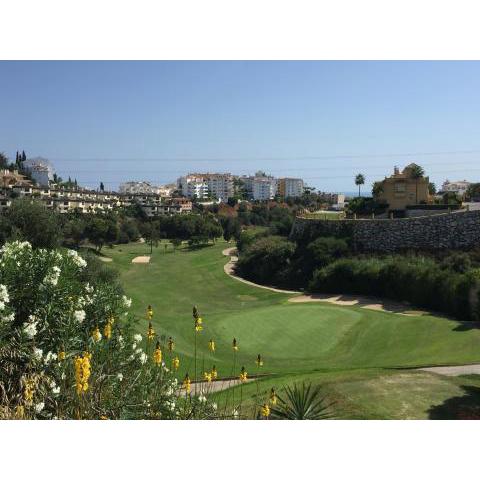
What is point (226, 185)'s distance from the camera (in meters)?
109

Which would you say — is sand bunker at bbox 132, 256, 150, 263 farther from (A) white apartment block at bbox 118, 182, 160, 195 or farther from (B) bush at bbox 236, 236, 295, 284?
(A) white apartment block at bbox 118, 182, 160, 195

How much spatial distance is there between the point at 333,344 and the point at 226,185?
9474 cm

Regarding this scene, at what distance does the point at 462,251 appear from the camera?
23312 mm

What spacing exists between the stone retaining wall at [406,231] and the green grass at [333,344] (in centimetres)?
564

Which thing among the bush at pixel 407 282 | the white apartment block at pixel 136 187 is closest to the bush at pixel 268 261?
the bush at pixel 407 282

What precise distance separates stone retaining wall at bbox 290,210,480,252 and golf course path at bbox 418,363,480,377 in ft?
46.1

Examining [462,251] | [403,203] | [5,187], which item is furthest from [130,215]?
[462,251]

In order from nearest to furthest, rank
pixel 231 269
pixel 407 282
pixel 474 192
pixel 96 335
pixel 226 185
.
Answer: pixel 96 335 → pixel 407 282 → pixel 231 269 → pixel 474 192 → pixel 226 185

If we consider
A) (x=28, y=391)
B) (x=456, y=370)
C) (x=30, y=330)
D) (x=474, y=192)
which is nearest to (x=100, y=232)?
(x=474, y=192)

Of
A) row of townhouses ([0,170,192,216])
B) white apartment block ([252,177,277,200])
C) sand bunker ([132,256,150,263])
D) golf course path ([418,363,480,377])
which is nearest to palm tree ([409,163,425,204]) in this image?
sand bunker ([132,256,150,263])

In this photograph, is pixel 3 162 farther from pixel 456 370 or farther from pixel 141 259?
pixel 456 370

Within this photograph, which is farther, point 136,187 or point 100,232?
point 136,187

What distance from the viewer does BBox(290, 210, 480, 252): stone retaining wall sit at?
2419 centimetres
